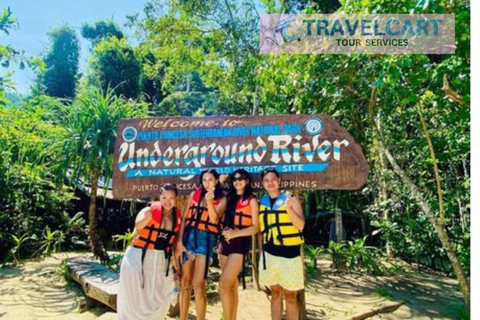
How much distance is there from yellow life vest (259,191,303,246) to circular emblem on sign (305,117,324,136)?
36.9 inches

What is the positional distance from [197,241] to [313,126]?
5.78 feet

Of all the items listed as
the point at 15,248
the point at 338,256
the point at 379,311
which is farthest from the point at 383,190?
the point at 15,248

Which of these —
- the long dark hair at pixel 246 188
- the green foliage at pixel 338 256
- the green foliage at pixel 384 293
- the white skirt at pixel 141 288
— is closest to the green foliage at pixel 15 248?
the white skirt at pixel 141 288

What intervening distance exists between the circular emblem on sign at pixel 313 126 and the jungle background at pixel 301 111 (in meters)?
0.78

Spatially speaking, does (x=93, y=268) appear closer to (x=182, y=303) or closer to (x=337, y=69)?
(x=182, y=303)

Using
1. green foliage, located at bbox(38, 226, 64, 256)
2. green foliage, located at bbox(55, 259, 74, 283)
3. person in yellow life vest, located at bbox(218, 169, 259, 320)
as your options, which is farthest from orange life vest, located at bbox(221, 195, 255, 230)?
green foliage, located at bbox(38, 226, 64, 256)

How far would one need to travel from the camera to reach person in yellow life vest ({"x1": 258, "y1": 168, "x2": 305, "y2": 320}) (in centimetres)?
305

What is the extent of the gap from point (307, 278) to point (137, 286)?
16.8ft

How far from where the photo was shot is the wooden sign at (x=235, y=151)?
12.0 ft

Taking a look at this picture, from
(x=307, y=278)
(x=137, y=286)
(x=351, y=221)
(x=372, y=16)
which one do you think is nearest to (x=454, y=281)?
(x=307, y=278)

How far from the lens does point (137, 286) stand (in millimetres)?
3252

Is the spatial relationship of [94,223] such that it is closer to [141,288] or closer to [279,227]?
[141,288]

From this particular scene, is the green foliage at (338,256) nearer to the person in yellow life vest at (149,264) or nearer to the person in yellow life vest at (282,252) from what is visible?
the person in yellow life vest at (282,252)

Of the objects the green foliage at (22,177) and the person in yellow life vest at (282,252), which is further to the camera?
the green foliage at (22,177)
